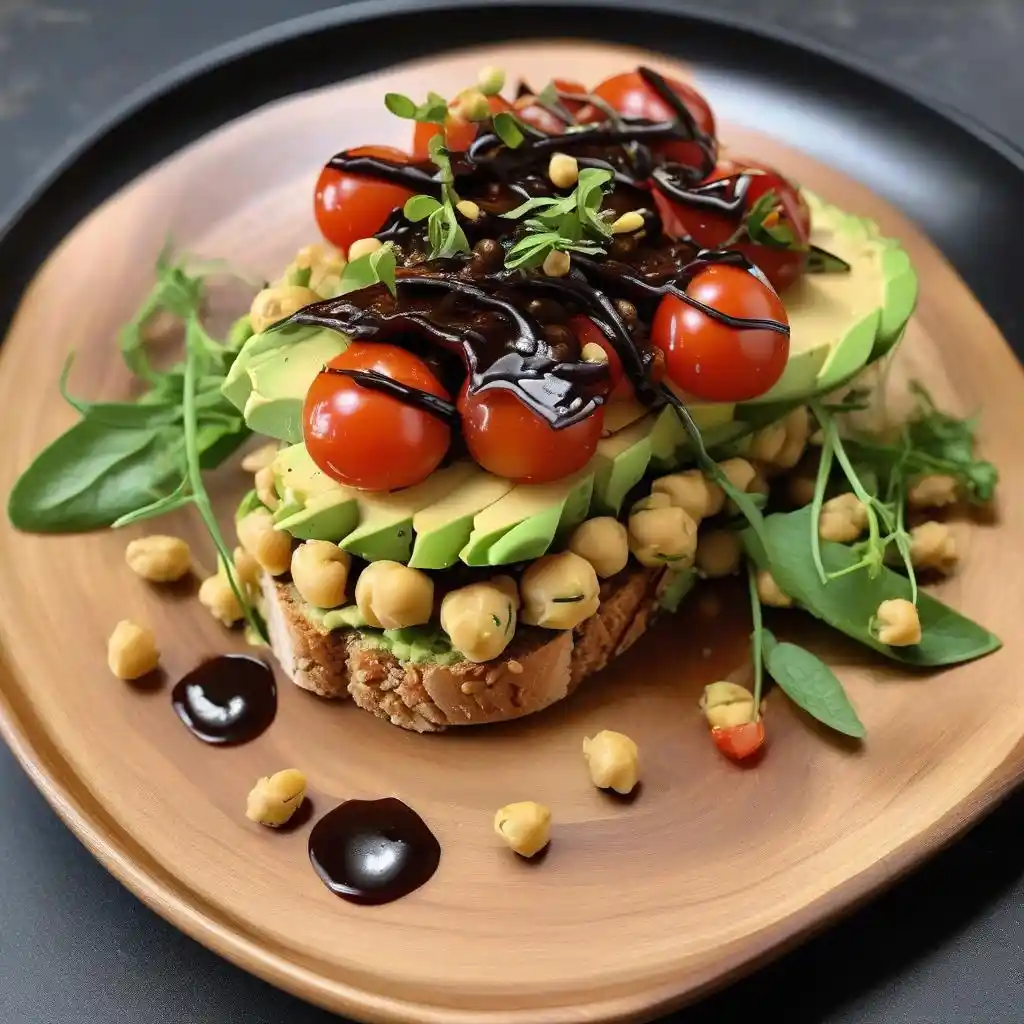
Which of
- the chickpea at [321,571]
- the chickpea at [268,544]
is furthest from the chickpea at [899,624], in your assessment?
the chickpea at [268,544]

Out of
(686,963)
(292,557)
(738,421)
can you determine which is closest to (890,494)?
(738,421)

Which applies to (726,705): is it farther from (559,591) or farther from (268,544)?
(268,544)

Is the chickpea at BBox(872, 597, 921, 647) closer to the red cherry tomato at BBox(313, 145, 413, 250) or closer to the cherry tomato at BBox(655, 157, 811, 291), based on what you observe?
the cherry tomato at BBox(655, 157, 811, 291)

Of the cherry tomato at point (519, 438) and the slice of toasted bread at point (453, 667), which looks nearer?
the cherry tomato at point (519, 438)

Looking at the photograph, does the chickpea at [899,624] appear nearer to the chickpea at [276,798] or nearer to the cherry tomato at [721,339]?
the cherry tomato at [721,339]

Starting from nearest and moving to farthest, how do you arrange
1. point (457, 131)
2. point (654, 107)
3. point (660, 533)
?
point (660, 533) → point (457, 131) → point (654, 107)

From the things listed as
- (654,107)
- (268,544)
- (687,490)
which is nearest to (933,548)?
(687,490)
